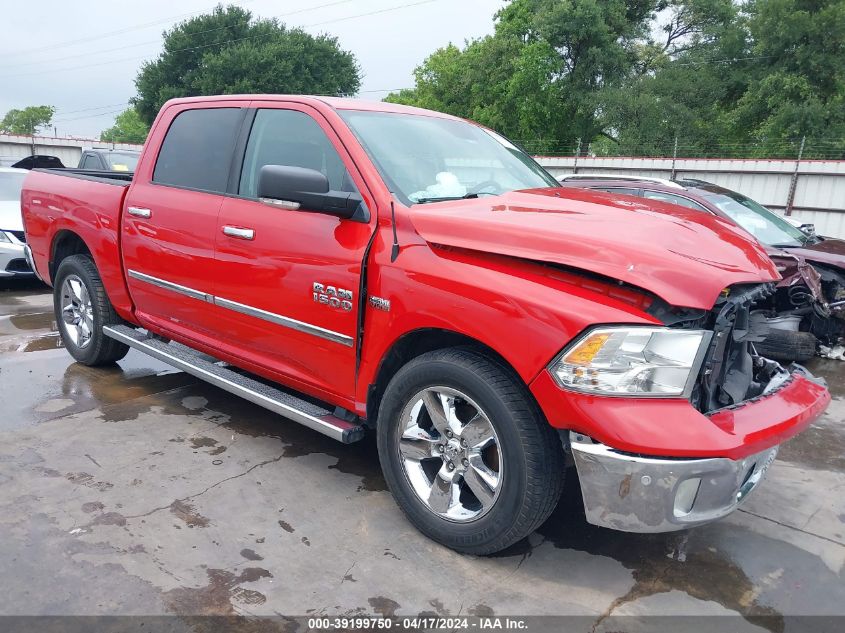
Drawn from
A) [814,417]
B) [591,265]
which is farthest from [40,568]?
[814,417]

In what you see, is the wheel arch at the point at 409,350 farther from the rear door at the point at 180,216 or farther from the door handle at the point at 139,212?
the door handle at the point at 139,212

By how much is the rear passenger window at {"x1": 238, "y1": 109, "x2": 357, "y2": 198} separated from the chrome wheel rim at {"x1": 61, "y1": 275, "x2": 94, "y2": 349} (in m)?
2.03

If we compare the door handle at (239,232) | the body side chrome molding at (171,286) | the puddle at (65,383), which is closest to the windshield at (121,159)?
the puddle at (65,383)

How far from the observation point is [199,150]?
4.08 meters

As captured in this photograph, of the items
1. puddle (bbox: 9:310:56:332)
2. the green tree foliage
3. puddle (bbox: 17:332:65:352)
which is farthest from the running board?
the green tree foliage

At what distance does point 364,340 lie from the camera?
3.08m

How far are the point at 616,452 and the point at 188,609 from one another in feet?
5.48

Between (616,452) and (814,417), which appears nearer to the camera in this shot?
(616,452)

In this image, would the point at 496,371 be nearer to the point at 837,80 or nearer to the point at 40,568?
the point at 40,568

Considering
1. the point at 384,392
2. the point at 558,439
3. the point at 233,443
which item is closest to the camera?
the point at 558,439

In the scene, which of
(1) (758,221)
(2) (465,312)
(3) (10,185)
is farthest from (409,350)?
(3) (10,185)

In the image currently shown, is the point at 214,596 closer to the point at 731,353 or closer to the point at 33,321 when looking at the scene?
the point at 731,353

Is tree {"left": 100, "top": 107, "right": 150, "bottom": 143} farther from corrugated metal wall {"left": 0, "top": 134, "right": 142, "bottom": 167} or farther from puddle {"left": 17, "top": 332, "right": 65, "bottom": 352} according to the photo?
puddle {"left": 17, "top": 332, "right": 65, "bottom": 352}

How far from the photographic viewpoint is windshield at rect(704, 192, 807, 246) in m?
7.13
